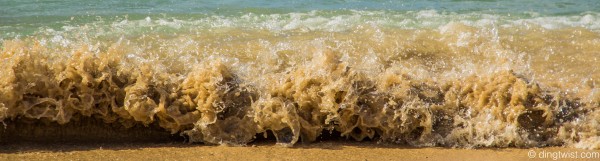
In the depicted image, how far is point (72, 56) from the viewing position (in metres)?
4.94

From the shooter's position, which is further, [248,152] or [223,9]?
[223,9]

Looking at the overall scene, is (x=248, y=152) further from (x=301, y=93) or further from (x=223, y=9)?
(x=223, y=9)

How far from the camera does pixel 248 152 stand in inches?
182

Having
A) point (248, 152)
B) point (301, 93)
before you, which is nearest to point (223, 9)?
point (301, 93)

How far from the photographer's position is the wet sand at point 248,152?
447 cm

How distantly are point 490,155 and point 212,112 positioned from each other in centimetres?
181

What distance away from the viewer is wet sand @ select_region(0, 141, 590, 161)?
14.7ft

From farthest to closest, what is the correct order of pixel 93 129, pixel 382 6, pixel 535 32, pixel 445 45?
pixel 382 6 → pixel 535 32 → pixel 445 45 → pixel 93 129

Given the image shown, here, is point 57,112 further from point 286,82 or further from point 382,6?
point 382,6

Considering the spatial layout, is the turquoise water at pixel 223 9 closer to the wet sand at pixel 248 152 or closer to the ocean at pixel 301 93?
the ocean at pixel 301 93

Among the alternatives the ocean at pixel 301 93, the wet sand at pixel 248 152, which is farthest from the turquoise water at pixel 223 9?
the wet sand at pixel 248 152

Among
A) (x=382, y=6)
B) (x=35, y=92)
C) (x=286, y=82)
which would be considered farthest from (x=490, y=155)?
(x=382, y=6)

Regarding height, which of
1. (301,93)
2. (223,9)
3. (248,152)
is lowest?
(248,152)

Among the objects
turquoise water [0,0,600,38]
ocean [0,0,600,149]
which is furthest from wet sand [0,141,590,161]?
turquoise water [0,0,600,38]
